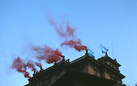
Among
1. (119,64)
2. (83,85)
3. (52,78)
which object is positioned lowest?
(83,85)

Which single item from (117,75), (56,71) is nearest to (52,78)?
(56,71)

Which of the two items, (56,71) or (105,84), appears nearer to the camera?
(105,84)

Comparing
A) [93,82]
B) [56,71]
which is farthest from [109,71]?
[93,82]

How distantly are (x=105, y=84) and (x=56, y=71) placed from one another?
25.2 meters

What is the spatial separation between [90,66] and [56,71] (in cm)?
870

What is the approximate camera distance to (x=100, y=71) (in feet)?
168

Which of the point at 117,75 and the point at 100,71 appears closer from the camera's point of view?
the point at 100,71

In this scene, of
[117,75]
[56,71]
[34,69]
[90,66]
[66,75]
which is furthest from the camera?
[34,69]

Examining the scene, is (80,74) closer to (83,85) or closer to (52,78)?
(83,85)

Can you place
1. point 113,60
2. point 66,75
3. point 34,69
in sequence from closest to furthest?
point 66,75 < point 113,60 < point 34,69

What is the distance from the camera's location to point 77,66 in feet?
163

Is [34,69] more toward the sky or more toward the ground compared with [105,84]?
more toward the sky

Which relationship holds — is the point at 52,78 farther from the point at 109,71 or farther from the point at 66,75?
the point at 66,75

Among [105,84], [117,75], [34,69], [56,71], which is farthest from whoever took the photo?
[34,69]
